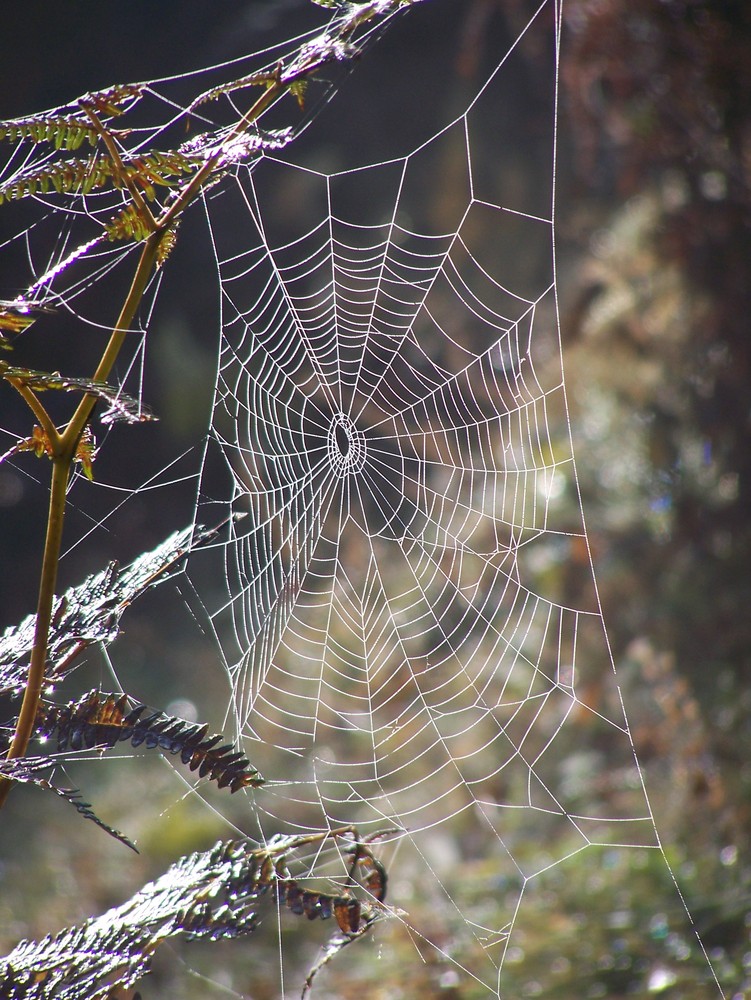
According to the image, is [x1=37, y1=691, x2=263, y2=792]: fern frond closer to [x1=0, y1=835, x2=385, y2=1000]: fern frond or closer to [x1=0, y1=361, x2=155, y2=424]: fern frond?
[x1=0, y1=835, x2=385, y2=1000]: fern frond

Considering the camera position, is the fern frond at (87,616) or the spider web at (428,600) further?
the spider web at (428,600)

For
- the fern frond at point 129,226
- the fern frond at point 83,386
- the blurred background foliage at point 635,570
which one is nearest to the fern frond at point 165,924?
the fern frond at point 83,386

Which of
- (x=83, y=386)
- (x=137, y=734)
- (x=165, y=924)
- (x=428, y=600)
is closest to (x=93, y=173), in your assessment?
(x=83, y=386)

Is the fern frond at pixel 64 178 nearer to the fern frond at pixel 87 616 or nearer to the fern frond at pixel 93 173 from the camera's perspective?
the fern frond at pixel 93 173

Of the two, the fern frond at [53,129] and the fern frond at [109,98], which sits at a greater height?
the fern frond at [109,98]

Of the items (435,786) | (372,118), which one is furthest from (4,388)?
(372,118)
